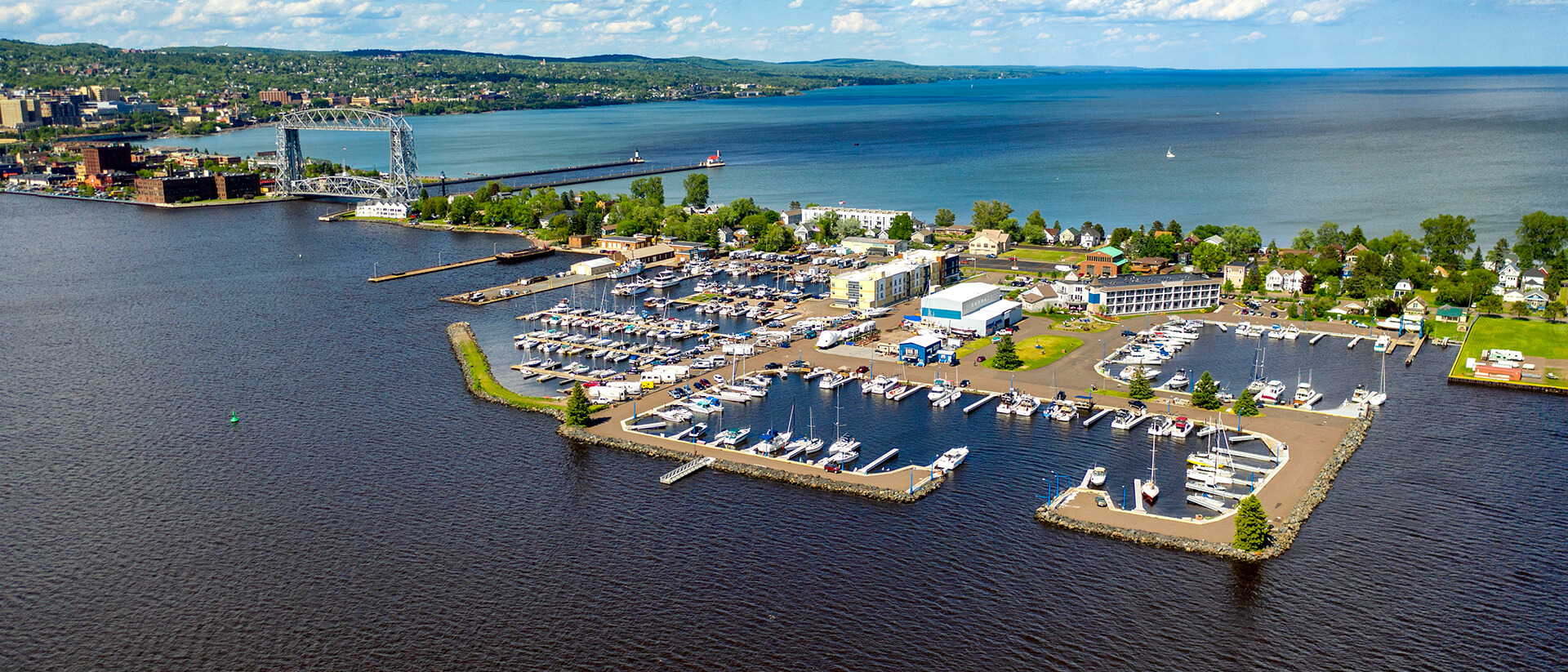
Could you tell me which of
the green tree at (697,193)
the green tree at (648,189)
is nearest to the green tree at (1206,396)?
the green tree at (648,189)

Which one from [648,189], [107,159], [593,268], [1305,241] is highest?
[107,159]

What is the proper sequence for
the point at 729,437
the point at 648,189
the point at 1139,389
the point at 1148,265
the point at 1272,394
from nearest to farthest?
1. the point at 729,437
2. the point at 1272,394
3. the point at 1139,389
4. the point at 1148,265
5. the point at 648,189

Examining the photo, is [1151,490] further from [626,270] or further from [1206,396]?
[626,270]

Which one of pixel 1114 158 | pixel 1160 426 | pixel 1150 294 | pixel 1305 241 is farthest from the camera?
pixel 1114 158

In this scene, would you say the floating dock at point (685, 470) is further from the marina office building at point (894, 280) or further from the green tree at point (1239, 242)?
the green tree at point (1239, 242)

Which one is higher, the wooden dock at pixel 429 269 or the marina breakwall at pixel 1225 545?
the wooden dock at pixel 429 269

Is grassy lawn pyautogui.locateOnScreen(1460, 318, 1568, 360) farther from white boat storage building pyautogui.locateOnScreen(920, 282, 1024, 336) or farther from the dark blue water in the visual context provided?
white boat storage building pyautogui.locateOnScreen(920, 282, 1024, 336)

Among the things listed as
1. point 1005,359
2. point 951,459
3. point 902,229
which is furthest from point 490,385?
point 902,229
